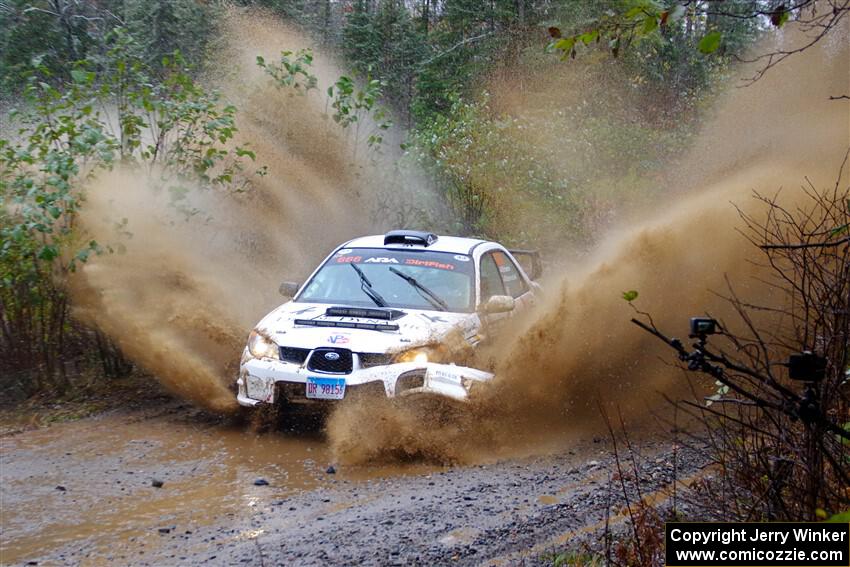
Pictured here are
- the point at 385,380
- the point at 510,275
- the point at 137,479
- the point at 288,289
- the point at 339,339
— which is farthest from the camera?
the point at 510,275

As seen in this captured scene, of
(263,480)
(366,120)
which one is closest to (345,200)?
(366,120)

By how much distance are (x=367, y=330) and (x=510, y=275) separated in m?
2.67

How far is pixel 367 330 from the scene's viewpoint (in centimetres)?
820

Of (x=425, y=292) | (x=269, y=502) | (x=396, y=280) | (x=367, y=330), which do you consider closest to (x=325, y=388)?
(x=367, y=330)

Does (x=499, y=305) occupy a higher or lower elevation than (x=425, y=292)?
lower

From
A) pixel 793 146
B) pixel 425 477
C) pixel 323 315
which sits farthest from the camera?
pixel 793 146

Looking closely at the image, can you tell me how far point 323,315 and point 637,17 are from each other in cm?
517

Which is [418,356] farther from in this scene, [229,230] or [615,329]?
[229,230]

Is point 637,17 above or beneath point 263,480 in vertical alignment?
above

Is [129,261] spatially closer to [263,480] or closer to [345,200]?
[263,480]

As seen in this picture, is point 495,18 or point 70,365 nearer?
point 70,365

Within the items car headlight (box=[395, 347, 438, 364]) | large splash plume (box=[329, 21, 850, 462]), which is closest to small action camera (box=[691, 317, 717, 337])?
large splash plume (box=[329, 21, 850, 462])

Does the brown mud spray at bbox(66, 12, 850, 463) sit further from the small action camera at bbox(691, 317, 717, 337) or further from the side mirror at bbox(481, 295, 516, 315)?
the small action camera at bbox(691, 317, 717, 337)

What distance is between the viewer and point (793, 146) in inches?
455
